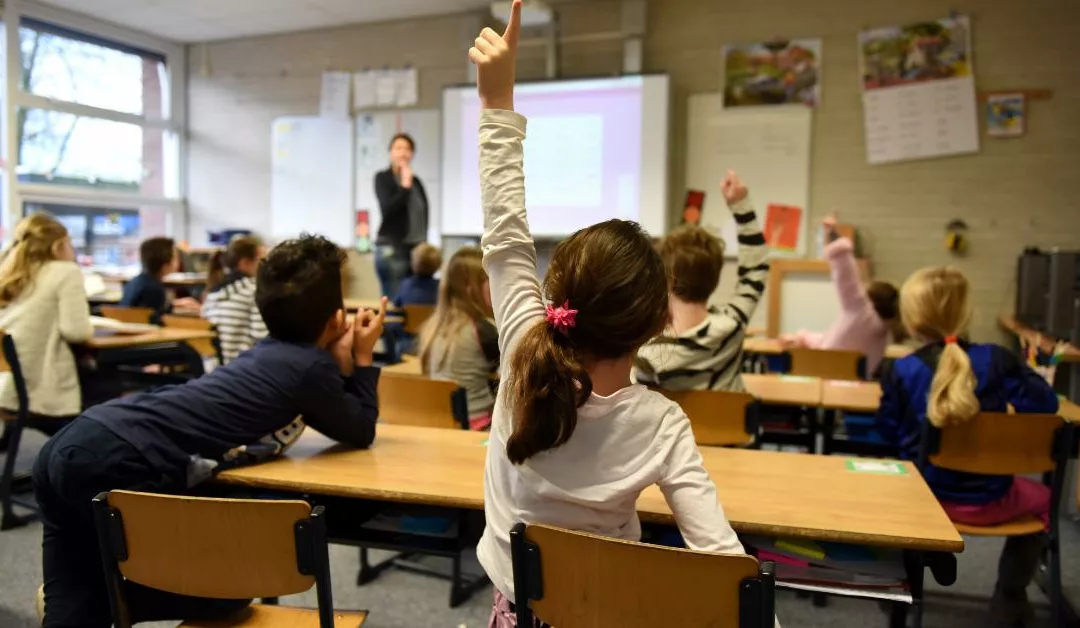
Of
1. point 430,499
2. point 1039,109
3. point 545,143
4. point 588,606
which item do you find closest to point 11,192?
point 545,143

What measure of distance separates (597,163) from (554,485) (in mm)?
5200

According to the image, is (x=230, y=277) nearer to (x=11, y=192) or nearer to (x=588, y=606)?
(x=588, y=606)

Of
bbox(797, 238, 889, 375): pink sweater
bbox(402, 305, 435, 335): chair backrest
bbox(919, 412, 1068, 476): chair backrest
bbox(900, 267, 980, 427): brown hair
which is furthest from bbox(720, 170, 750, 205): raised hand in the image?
bbox(402, 305, 435, 335): chair backrest

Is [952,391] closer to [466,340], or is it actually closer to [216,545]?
[466,340]

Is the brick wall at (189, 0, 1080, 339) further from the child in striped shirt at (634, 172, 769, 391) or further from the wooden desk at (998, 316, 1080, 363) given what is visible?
the child in striped shirt at (634, 172, 769, 391)

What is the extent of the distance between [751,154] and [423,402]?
4184 millimetres

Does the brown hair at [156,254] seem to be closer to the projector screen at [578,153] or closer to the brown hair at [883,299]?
the projector screen at [578,153]

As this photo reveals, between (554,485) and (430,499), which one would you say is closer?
(554,485)

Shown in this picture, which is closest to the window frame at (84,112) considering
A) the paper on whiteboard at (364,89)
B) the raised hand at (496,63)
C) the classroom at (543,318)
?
the classroom at (543,318)

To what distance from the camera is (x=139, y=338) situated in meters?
3.37

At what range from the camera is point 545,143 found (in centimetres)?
629

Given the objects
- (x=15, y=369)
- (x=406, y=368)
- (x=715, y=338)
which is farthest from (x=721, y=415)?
(x=15, y=369)

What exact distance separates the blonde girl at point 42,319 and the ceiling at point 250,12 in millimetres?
4053

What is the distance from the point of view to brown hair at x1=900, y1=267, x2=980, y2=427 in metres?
2.04
